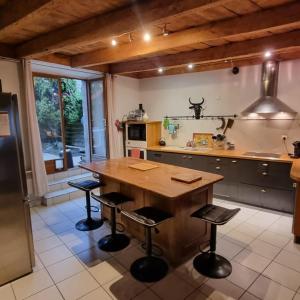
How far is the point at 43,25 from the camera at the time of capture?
2676 mm

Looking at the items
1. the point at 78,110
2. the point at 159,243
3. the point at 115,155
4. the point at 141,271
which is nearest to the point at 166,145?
the point at 115,155

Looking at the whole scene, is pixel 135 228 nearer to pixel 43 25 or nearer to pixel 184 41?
pixel 184 41

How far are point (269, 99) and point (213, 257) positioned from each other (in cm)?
273

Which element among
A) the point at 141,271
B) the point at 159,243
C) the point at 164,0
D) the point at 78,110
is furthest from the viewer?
the point at 78,110

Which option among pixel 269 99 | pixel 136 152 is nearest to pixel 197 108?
pixel 269 99

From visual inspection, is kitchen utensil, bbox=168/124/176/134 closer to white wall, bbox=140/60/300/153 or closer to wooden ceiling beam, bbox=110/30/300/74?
white wall, bbox=140/60/300/153

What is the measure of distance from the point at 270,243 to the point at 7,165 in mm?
2976

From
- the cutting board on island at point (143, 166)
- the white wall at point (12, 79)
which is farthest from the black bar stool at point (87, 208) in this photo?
the white wall at point (12, 79)

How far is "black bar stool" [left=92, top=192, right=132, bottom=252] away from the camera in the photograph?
8.58 feet

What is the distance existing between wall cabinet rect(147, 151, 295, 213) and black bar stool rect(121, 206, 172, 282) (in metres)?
2.06

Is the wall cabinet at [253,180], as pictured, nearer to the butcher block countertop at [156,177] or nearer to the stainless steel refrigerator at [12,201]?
the butcher block countertop at [156,177]

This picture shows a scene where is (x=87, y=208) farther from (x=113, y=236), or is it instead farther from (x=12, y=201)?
(x=12, y=201)

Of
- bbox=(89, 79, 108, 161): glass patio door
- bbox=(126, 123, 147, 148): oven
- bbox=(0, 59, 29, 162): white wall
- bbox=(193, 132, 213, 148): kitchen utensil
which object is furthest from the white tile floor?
bbox=(89, 79, 108, 161): glass patio door

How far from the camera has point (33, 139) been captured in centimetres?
380
